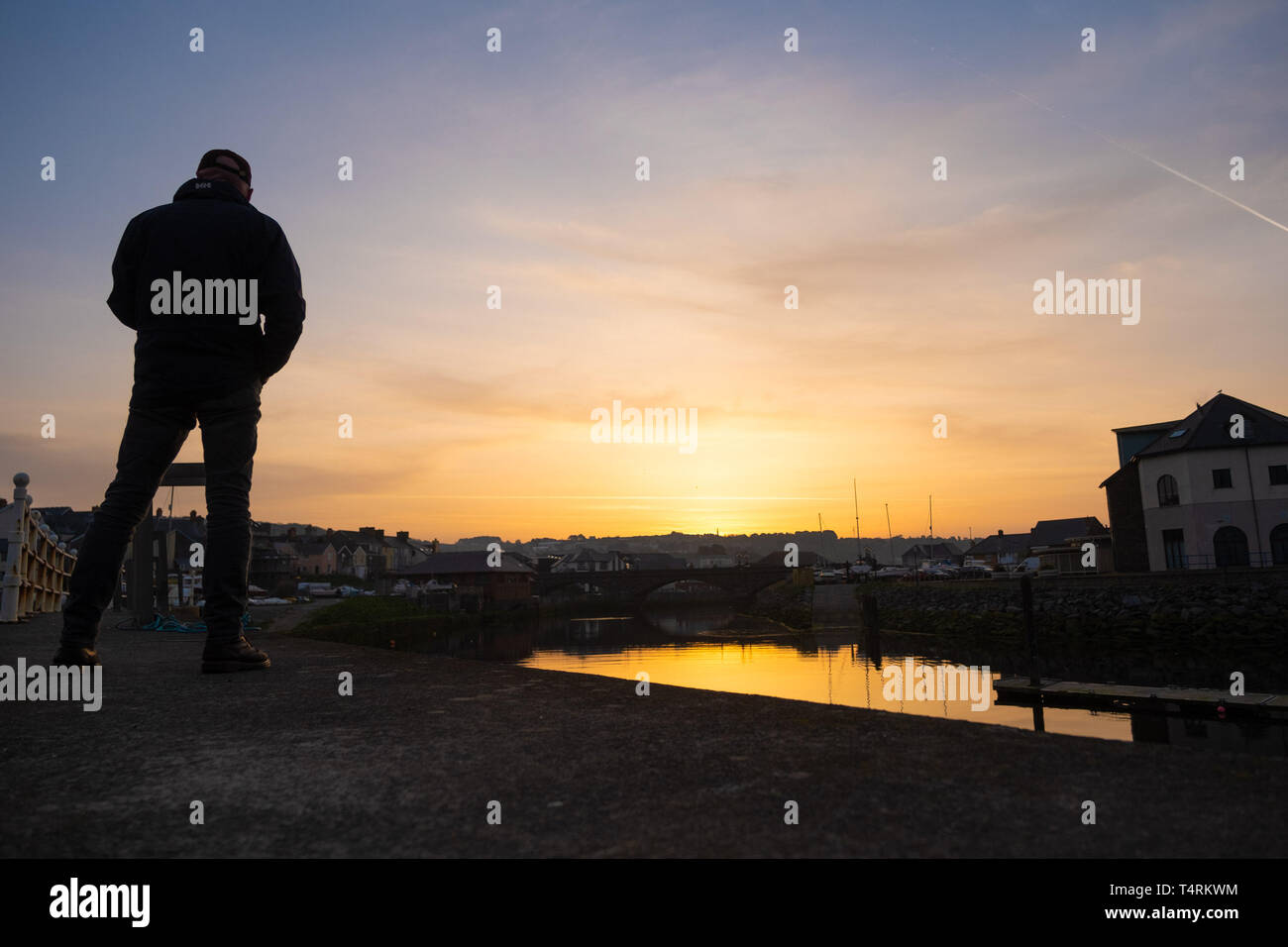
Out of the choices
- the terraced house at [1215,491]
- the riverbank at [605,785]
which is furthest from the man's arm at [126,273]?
the terraced house at [1215,491]

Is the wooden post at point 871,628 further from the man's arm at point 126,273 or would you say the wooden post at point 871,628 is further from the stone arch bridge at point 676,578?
the man's arm at point 126,273

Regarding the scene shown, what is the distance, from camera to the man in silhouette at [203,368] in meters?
4.00

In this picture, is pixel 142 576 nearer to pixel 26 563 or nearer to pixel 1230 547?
pixel 26 563

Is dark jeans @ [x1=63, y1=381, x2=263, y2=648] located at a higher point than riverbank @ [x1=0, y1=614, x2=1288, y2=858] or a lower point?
higher

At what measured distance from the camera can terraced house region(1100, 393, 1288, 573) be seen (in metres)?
42.2

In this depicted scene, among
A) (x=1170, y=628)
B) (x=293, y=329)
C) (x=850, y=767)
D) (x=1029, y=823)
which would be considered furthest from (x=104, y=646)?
(x=1170, y=628)

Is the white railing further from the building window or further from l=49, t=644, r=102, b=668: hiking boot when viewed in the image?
the building window

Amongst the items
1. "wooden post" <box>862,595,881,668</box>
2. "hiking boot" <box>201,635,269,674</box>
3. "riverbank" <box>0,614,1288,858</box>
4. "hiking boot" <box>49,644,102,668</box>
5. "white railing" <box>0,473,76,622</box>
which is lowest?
"wooden post" <box>862,595,881,668</box>

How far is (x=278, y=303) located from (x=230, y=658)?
1987mm

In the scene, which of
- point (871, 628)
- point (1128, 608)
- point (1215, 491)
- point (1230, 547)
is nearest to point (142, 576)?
point (871, 628)

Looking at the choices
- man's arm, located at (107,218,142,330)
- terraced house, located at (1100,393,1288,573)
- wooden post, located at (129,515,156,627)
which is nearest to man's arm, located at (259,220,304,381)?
man's arm, located at (107,218,142,330)

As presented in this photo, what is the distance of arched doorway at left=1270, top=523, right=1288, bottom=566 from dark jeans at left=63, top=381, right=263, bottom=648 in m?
52.9
